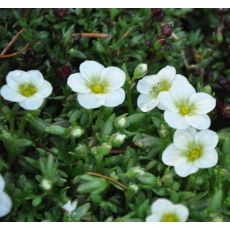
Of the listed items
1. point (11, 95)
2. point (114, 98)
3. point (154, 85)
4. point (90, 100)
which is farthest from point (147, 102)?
point (11, 95)

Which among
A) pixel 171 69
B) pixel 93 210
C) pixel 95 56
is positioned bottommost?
pixel 93 210

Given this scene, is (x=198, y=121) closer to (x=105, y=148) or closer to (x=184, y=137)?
(x=184, y=137)

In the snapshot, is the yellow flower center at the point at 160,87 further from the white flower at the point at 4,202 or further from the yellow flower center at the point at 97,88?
the white flower at the point at 4,202

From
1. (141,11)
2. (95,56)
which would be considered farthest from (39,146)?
(141,11)

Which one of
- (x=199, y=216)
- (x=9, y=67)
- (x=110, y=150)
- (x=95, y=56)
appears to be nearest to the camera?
(x=199, y=216)

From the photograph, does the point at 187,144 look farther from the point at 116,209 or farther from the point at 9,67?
the point at 9,67

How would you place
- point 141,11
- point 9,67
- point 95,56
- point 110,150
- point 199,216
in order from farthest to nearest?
1. point 141,11
2. point 95,56
3. point 9,67
4. point 110,150
5. point 199,216

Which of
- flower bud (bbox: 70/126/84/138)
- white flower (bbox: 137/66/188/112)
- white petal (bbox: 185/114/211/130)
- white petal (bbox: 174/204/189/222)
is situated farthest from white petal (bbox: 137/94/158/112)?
white petal (bbox: 174/204/189/222)

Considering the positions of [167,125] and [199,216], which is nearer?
[199,216]
